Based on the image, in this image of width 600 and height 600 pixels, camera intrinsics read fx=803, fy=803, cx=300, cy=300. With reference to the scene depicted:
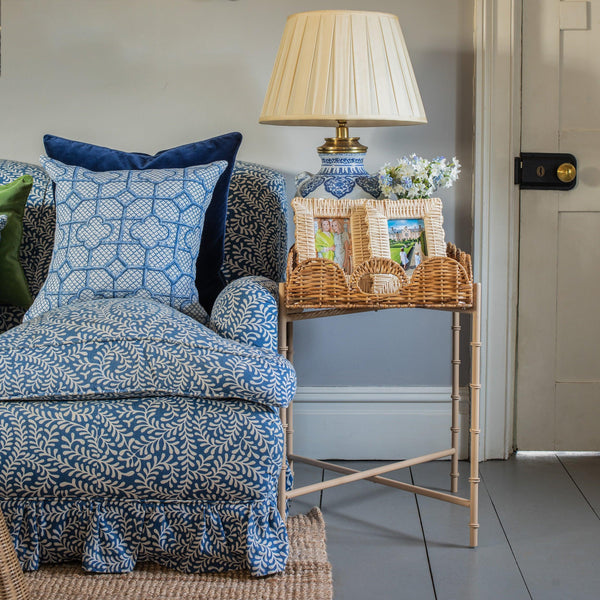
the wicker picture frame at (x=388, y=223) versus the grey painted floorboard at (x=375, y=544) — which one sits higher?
the wicker picture frame at (x=388, y=223)

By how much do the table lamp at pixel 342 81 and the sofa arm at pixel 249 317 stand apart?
0.36 metres

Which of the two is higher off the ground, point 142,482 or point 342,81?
point 342,81

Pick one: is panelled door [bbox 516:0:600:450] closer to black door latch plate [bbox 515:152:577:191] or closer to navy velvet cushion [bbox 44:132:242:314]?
black door latch plate [bbox 515:152:577:191]

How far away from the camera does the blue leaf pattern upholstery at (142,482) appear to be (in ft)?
5.10

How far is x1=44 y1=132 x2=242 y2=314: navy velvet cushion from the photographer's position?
82.7 inches

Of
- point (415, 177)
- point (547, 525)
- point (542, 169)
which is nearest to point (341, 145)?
point (415, 177)

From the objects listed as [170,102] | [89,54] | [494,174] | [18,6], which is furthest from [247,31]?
[494,174]

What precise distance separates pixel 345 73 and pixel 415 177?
11.5 inches

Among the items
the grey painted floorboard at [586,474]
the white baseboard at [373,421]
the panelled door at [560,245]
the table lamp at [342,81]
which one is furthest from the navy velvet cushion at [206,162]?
the grey painted floorboard at [586,474]

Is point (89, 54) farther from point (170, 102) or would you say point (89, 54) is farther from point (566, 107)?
point (566, 107)

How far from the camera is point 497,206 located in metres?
2.37

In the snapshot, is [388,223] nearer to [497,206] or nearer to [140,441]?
[497,206]

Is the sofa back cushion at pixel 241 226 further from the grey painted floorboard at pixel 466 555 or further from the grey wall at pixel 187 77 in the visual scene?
the grey painted floorboard at pixel 466 555

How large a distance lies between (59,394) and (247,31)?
131 centimetres
